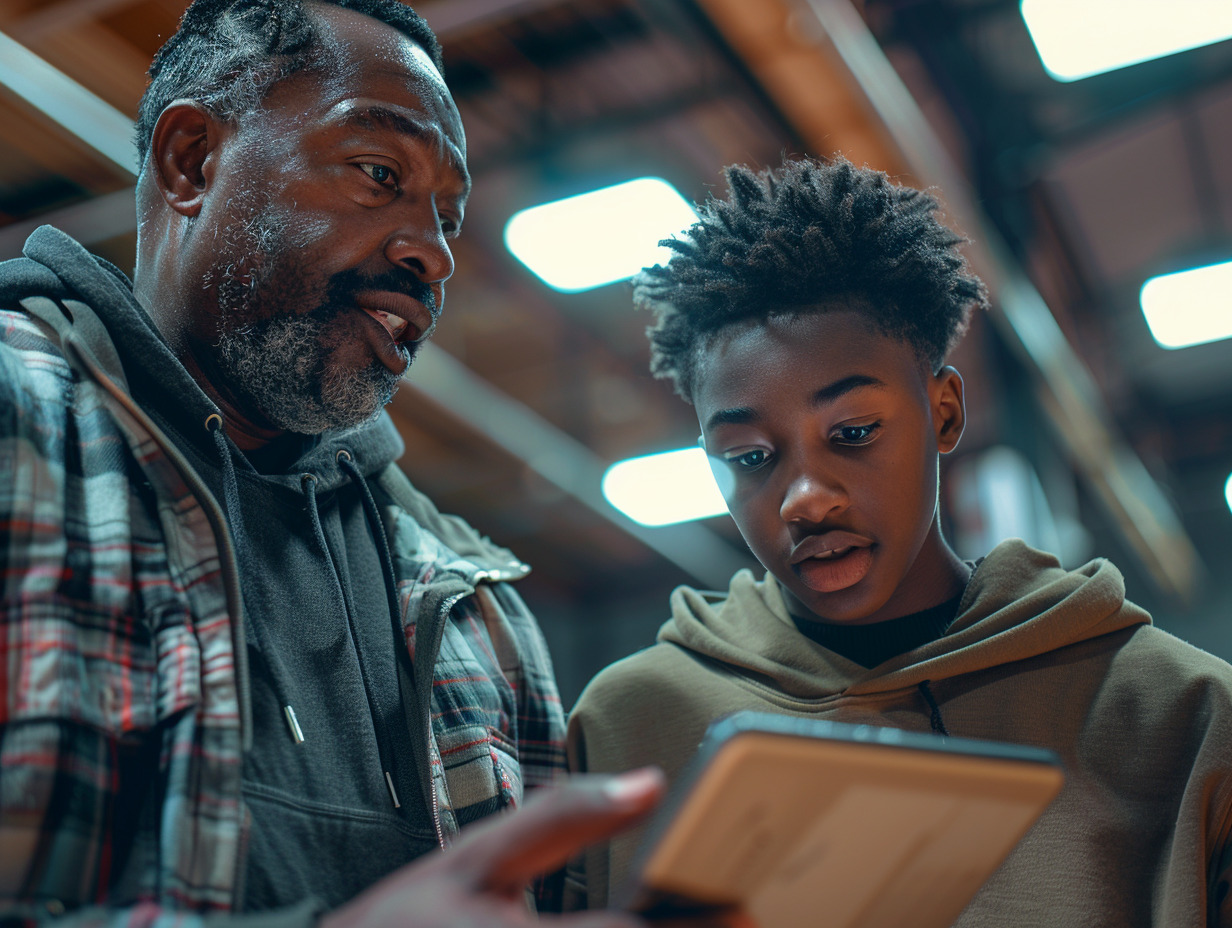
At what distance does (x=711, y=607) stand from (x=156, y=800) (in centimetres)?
94

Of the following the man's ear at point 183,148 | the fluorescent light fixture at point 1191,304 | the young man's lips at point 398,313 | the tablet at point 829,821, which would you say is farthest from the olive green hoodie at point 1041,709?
the fluorescent light fixture at point 1191,304

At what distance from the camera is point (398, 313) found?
1.61m

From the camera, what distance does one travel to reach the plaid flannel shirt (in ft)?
3.51

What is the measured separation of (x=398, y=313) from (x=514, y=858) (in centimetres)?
94

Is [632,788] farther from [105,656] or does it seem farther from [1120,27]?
[1120,27]

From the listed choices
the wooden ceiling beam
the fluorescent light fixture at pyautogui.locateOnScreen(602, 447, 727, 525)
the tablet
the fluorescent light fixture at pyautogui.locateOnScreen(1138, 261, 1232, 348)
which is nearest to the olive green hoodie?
the tablet

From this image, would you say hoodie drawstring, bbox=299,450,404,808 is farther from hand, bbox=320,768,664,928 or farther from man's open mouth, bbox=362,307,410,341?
hand, bbox=320,768,664,928

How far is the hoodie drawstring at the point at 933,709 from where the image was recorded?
1520 millimetres

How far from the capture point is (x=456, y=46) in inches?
158

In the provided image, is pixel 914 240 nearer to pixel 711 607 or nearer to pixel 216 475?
pixel 711 607

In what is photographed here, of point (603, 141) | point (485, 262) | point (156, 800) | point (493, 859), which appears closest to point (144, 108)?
point (156, 800)

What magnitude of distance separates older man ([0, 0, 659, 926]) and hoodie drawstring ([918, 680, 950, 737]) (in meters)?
0.56

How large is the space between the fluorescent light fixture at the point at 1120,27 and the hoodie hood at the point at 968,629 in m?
2.20

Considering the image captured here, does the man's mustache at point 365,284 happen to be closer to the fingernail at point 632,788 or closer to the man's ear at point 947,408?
the man's ear at point 947,408
